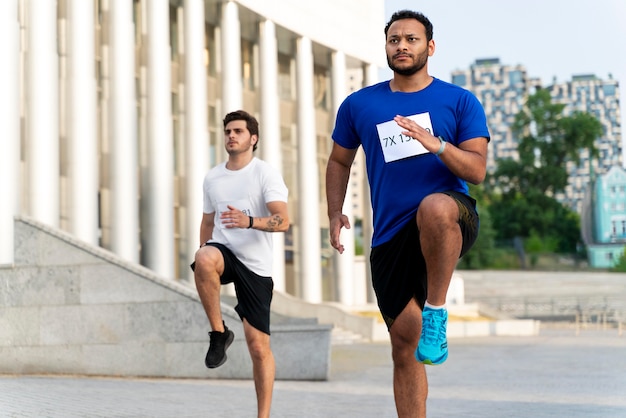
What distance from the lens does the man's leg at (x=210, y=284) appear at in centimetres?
687

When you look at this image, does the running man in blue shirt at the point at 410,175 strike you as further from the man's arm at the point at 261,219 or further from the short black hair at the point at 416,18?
the man's arm at the point at 261,219

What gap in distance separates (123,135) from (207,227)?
16807 millimetres

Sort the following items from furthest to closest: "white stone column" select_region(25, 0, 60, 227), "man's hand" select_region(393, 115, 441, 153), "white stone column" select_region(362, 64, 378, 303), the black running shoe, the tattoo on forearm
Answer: "white stone column" select_region(362, 64, 378, 303) → "white stone column" select_region(25, 0, 60, 227) → the tattoo on forearm → the black running shoe → "man's hand" select_region(393, 115, 441, 153)

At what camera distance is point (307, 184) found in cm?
3481

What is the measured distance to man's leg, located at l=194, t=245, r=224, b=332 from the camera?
6867 mm

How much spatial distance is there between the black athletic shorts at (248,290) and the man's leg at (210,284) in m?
0.19

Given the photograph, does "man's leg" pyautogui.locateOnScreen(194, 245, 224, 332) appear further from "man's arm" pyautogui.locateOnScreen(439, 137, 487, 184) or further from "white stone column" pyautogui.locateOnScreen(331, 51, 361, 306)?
"white stone column" pyautogui.locateOnScreen(331, 51, 361, 306)

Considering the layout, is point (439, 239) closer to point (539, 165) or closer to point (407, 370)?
point (407, 370)

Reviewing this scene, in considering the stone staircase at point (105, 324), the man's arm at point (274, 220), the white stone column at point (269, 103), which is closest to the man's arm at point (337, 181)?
the man's arm at point (274, 220)

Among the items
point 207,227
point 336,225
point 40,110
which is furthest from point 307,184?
point 336,225

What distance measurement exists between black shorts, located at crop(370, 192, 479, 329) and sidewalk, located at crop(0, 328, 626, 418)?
4.15 m

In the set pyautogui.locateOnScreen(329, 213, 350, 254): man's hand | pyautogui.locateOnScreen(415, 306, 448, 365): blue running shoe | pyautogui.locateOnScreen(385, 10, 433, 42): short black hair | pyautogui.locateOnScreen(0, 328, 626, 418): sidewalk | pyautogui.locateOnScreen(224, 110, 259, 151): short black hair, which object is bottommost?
pyautogui.locateOnScreen(0, 328, 626, 418): sidewalk

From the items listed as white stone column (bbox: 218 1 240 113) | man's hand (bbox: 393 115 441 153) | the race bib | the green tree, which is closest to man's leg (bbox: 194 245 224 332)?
the race bib

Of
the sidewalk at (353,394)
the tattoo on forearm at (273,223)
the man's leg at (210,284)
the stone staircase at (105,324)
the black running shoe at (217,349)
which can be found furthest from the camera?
the stone staircase at (105,324)
